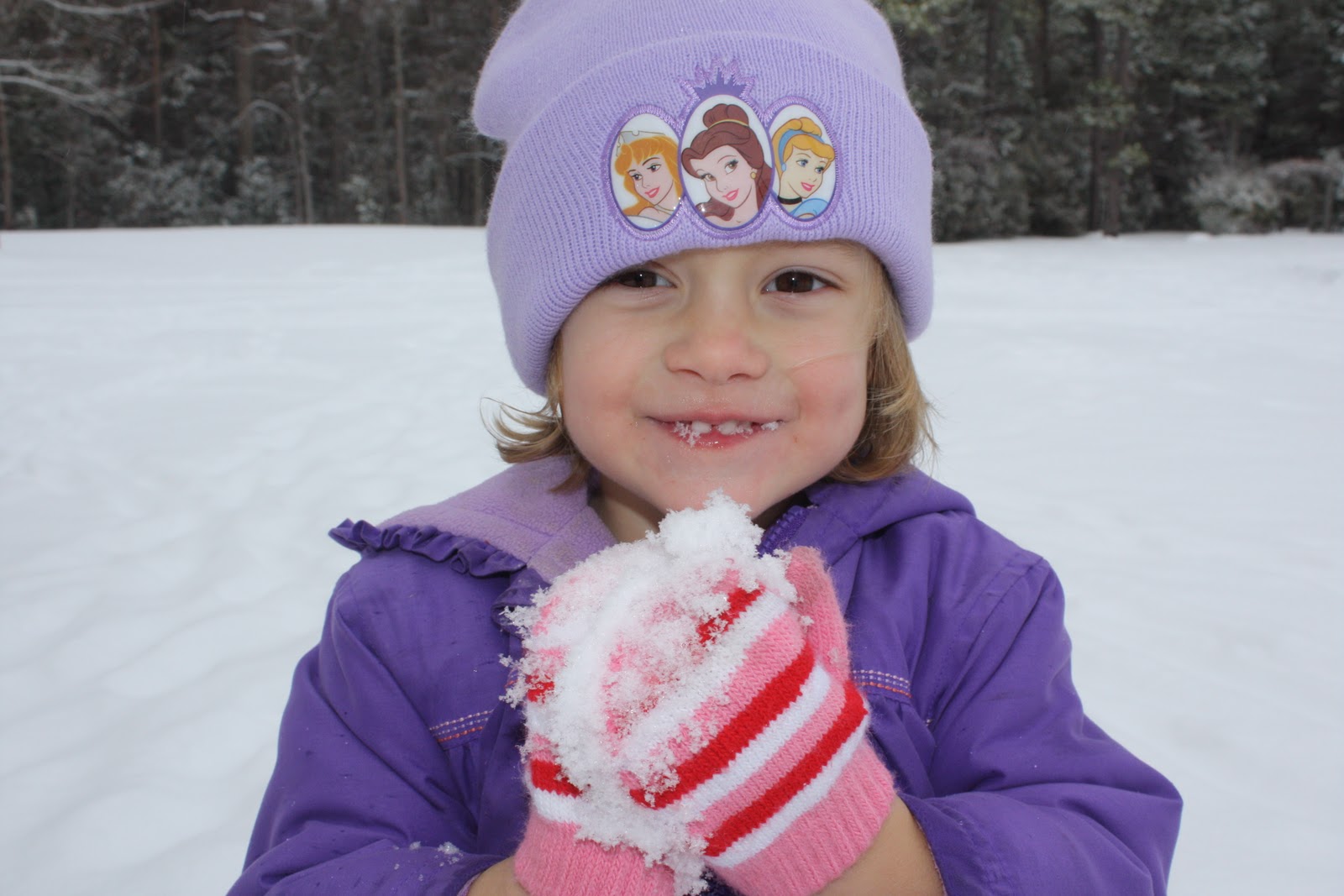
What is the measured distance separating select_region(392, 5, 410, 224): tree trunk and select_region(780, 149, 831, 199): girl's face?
2372 centimetres

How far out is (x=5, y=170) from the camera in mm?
19875

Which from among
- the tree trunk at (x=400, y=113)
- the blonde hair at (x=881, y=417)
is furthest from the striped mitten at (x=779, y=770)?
the tree trunk at (x=400, y=113)

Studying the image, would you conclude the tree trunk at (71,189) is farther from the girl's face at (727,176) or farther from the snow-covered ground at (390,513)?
the girl's face at (727,176)

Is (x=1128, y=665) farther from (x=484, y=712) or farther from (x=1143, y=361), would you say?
(x=1143, y=361)

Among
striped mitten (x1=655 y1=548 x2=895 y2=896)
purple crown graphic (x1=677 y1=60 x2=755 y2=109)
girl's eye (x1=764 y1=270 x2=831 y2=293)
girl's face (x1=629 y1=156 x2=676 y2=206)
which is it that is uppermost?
purple crown graphic (x1=677 y1=60 x2=755 y2=109)

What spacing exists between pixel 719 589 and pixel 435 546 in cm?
55

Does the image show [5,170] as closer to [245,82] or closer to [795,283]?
[245,82]

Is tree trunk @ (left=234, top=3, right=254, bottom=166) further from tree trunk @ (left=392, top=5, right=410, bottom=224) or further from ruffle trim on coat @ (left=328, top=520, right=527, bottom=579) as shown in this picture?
ruffle trim on coat @ (left=328, top=520, right=527, bottom=579)

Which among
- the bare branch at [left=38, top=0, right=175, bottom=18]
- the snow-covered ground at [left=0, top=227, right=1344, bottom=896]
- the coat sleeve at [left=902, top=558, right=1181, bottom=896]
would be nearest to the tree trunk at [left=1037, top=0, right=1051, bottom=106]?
the snow-covered ground at [left=0, top=227, right=1344, bottom=896]

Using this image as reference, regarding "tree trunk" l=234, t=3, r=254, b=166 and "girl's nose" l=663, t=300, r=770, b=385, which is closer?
"girl's nose" l=663, t=300, r=770, b=385

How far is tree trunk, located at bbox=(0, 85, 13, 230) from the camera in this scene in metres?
19.5

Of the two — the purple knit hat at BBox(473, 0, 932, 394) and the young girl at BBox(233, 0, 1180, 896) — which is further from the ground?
the purple knit hat at BBox(473, 0, 932, 394)

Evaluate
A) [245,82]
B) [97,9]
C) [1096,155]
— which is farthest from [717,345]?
[245,82]

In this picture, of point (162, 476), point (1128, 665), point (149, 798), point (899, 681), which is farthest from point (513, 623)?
point (162, 476)
